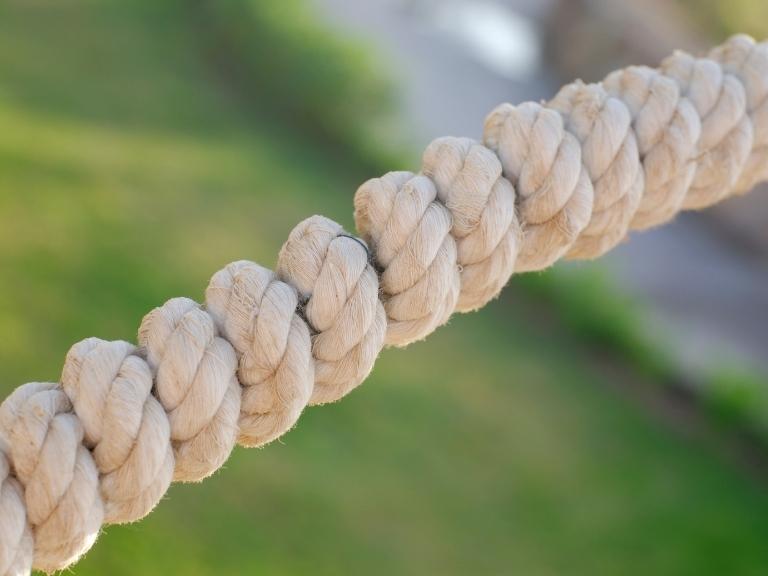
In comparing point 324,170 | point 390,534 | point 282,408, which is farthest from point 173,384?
point 324,170

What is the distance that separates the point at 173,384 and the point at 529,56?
141 inches

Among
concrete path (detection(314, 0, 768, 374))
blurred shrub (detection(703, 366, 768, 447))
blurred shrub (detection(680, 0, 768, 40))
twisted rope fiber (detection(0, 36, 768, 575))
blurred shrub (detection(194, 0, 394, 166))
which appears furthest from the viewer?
blurred shrub (detection(680, 0, 768, 40))

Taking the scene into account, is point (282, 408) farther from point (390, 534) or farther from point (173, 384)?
point (390, 534)

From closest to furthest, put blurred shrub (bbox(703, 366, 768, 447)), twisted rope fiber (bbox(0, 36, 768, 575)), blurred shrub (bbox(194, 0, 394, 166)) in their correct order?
twisted rope fiber (bbox(0, 36, 768, 575))
blurred shrub (bbox(703, 366, 768, 447))
blurred shrub (bbox(194, 0, 394, 166))

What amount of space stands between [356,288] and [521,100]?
10.5ft

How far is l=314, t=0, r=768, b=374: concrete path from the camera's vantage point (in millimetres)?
2900

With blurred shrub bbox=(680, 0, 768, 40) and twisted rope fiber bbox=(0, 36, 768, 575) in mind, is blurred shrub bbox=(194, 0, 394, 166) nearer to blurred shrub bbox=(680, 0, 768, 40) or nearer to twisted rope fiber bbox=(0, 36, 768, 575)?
blurred shrub bbox=(680, 0, 768, 40)

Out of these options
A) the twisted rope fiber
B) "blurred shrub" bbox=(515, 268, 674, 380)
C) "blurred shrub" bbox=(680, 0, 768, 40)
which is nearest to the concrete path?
"blurred shrub" bbox=(515, 268, 674, 380)

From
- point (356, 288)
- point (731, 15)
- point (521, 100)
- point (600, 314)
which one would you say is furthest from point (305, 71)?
point (356, 288)

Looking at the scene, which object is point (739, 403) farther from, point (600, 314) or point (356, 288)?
point (356, 288)

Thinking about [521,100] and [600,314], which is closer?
[600,314]

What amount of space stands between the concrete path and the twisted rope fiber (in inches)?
81.9

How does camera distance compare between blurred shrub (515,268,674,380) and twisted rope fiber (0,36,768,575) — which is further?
blurred shrub (515,268,674,380)

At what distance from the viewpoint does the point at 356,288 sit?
565 millimetres
